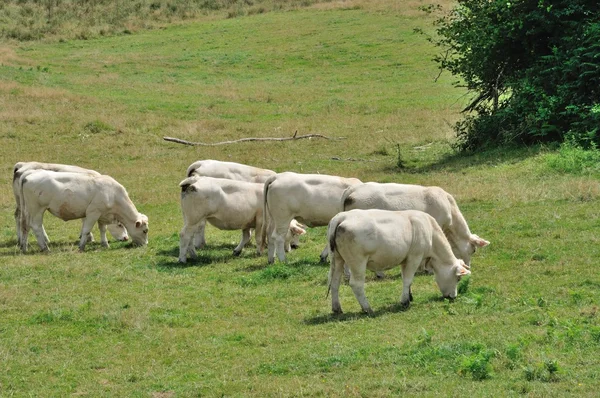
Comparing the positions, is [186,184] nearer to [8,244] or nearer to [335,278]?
[8,244]

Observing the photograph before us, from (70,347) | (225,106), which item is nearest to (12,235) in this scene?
(70,347)

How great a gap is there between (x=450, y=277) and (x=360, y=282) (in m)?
1.50

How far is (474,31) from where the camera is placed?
28.3 m

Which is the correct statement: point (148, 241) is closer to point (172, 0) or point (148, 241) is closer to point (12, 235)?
point (12, 235)

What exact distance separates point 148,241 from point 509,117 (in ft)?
42.2

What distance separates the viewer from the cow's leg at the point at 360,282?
516 inches

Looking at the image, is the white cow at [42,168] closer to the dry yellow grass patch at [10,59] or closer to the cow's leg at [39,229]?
the cow's leg at [39,229]

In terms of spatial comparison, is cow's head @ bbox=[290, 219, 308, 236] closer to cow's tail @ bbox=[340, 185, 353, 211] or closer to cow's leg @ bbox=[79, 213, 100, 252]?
cow's tail @ bbox=[340, 185, 353, 211]

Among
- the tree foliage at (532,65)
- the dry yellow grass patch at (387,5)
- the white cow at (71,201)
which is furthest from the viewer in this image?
the dry yellow grass patch at (387,5)

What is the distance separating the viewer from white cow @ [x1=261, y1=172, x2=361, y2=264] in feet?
57.3

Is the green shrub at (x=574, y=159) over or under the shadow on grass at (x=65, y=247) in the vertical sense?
over

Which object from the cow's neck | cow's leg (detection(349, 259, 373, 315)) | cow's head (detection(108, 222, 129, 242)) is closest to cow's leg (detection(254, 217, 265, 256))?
the cow's neck

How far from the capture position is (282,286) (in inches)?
614

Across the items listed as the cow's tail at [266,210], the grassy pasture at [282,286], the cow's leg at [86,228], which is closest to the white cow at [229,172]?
the grassy pasture at [282,286]
